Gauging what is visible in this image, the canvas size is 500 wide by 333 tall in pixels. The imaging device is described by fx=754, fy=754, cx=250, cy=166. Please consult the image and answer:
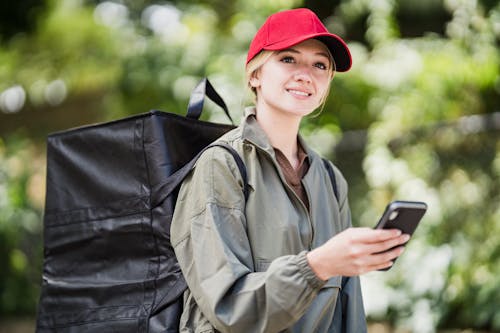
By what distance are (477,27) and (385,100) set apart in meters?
0.90

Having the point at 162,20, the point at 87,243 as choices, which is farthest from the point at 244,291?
the point at 162,20

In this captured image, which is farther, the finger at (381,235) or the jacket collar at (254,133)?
the jacket collar at (254,133)

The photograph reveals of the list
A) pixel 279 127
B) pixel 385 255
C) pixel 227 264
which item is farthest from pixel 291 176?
pixel 385 255

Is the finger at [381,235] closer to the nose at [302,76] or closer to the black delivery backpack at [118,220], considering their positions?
the black delivery backpack at [118,220]

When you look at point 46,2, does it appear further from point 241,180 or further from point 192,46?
point 241,180

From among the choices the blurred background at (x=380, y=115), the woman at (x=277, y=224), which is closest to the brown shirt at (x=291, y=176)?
the woman at (x=277, y=224)

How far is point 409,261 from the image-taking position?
5.27 meters

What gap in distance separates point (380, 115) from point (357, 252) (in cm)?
441

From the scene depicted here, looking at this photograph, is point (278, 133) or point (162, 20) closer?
point (278, 133)

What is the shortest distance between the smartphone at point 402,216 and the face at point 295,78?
620mm

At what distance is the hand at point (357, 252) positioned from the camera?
181cm

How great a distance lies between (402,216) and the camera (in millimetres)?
1836

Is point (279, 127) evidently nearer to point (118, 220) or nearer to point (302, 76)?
point (302, 76)

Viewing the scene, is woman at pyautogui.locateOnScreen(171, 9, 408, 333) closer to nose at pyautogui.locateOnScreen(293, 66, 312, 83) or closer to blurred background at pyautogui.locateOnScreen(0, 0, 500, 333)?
nose at pyautogui.locateOnScreen(293, 66, 312, 83)
